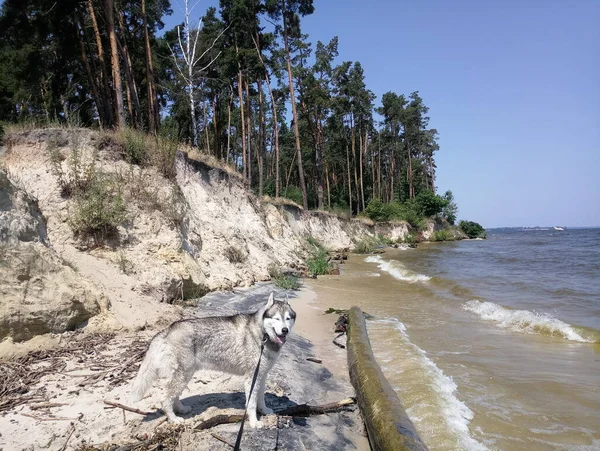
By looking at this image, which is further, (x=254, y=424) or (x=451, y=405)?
(x=451, y=405)

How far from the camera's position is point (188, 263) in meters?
9.85

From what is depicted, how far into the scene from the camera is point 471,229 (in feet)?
228

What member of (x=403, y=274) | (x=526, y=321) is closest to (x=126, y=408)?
(x=526, y=321)

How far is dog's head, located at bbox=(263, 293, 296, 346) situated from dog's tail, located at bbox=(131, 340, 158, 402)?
1.30m

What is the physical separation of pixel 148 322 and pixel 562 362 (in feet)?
27.2

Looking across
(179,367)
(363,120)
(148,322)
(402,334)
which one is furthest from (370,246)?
(179,367)

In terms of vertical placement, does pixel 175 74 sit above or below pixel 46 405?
above

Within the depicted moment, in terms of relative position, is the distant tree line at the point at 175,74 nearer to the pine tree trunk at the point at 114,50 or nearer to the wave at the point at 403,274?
the pine tree trunk at the point at 114,50

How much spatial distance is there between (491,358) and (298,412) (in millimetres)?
5013

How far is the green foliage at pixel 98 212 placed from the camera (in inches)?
340

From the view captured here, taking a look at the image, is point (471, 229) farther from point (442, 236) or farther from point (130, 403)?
point (130, 403)

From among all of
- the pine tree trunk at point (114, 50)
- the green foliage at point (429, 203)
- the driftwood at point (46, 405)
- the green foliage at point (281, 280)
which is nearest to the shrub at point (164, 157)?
the pine tree trunk at point (114, 50)

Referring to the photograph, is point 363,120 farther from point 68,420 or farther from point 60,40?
point 68,420

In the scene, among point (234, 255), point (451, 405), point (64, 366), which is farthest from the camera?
point (234, 255)
